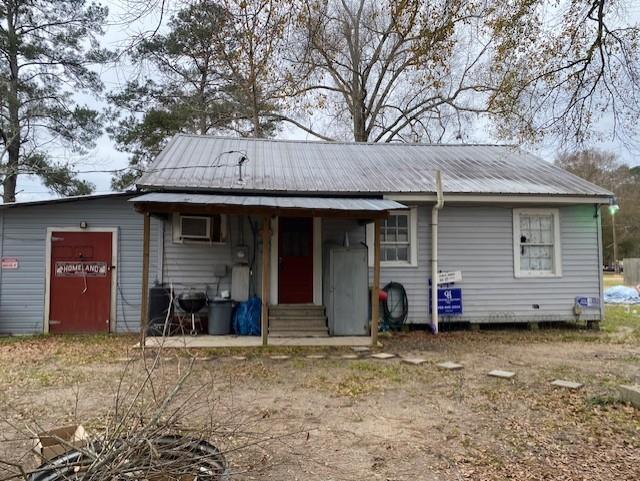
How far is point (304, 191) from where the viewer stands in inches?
336

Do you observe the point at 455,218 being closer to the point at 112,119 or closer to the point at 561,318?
the point at 561,318

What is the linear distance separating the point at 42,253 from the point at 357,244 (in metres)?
6.12

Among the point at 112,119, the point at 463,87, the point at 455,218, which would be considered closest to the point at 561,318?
the point at 455,218

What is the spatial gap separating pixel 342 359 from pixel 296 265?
275cm

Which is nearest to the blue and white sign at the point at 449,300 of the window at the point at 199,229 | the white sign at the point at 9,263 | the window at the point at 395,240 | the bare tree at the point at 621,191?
the window at the point at 395,240

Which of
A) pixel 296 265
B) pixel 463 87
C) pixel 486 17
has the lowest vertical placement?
pixel 296 265

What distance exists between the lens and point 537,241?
32.0 ft

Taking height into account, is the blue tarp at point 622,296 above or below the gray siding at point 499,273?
below

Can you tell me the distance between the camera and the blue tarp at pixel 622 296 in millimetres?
14912

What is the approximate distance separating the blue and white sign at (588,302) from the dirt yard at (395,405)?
5.28 feet

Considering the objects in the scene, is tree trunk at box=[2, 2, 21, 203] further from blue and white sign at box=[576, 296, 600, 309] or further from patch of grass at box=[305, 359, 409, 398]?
blue and white sign at box=[576, 296, 600, 309]

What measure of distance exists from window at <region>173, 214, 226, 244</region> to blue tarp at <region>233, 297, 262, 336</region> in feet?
4.59

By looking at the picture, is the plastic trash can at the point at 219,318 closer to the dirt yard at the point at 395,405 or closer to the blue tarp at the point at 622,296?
the dirt yard at the point at 395,405

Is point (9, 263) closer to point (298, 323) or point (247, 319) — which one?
point (247, 319)
